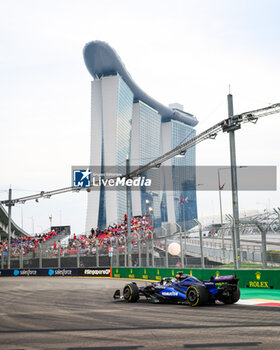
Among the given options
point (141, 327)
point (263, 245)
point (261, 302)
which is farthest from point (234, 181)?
point (141, 327)

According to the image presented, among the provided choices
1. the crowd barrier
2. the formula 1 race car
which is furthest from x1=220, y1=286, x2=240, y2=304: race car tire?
the crowd barrier

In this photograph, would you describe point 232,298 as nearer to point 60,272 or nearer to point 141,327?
point 141,327

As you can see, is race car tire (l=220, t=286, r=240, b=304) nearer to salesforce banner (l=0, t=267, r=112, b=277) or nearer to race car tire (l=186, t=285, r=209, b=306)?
race car tire (l=186, t=285, r=209, b=306)

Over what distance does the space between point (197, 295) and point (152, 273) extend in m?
16.1

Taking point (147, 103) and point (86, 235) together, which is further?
point (147, 103)

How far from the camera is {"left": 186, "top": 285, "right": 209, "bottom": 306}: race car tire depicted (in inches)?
485

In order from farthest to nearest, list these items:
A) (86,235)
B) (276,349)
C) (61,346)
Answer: (86,235) < (61,346) < (276,349)

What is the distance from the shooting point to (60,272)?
3847 cm

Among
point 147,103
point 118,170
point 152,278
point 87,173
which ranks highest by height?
point 147,103

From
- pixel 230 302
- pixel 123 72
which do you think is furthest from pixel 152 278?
pixel 123 72

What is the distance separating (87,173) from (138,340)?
35.2 m

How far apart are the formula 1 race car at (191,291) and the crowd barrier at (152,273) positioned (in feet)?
17.8

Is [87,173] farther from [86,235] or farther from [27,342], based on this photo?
[27,342]

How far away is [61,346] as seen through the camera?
6.87m
